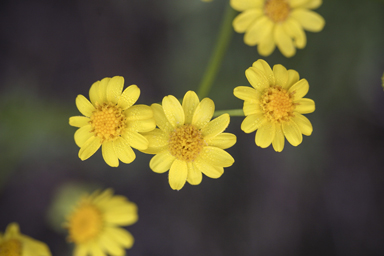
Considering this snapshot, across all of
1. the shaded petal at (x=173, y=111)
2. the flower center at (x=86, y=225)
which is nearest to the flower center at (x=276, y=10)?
the shaded petal at (x=173, y=111)

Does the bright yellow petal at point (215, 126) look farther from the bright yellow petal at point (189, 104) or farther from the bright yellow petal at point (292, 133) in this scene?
the bright yellow petal at point (292, 133)

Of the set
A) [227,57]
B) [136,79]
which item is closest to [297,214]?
[227,57]

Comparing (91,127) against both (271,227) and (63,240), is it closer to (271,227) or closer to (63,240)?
(63,240)

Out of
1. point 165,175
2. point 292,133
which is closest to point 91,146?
point 292,133

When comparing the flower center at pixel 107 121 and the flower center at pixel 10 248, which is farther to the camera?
the flower center at pixel 10 248

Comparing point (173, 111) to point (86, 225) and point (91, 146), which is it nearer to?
point (91, 146)

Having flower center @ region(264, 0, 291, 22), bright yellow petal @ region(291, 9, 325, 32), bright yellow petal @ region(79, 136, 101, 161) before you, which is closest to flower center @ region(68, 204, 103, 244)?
bright yellow petal @ region(79, 136, 101, 161)
